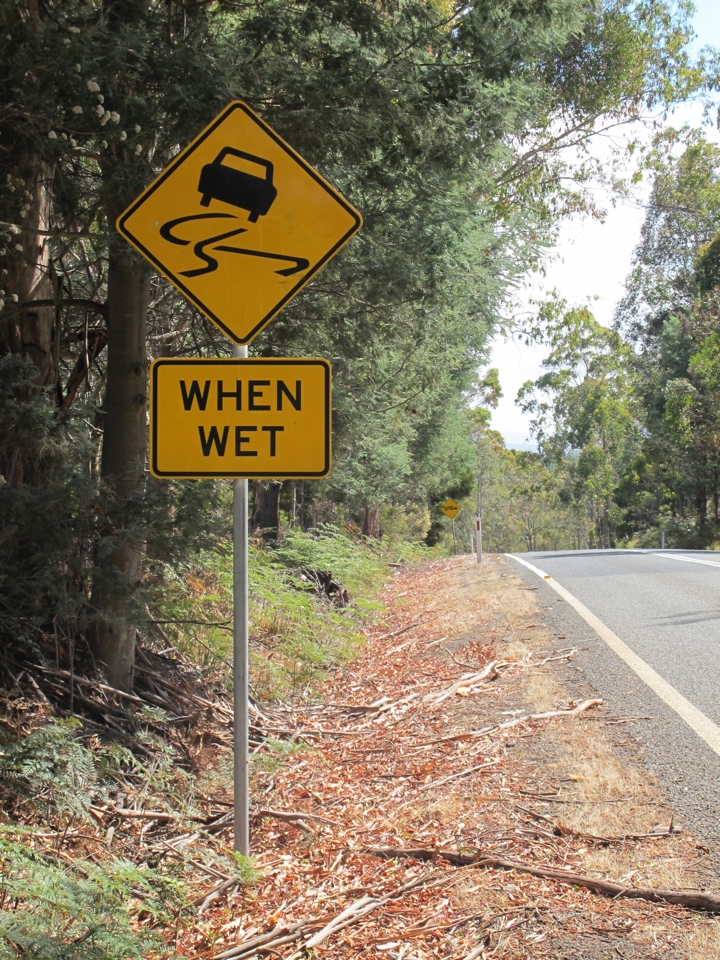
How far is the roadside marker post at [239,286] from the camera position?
4.14 meters

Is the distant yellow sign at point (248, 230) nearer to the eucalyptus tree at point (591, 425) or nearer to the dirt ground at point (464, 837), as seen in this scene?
the dirt ground at point (464, 837)

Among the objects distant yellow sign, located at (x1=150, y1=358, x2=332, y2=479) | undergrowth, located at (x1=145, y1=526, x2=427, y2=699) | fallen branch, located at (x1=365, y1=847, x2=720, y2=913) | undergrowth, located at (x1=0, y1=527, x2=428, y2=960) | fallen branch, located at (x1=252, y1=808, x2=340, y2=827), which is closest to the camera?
undergrowth, located at (x1=0, y1=527, x2=428, y2=960)

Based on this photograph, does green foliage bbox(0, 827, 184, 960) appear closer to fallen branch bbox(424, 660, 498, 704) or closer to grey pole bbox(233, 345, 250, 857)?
grey pole bbox(233, 345, 250, 857)

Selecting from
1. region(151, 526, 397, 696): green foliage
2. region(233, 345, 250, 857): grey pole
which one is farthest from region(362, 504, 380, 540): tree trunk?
region(233, 345, 250, 857): grey pole

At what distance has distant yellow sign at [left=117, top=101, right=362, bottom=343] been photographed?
14.0 feet

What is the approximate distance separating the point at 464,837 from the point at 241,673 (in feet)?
4.43

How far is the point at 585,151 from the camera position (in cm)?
1477

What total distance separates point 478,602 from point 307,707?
6326 mm

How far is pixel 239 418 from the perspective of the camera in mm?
4156

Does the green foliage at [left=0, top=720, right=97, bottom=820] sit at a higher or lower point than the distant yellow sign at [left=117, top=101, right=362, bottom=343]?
lower

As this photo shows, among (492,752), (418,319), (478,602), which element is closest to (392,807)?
(492,752)

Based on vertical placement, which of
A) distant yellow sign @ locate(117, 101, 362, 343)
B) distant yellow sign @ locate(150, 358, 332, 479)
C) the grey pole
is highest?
distant yellow sign @ locate(117, 101, 362, 343)

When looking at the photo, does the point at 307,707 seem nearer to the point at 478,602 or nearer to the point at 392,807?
the point at 392,807

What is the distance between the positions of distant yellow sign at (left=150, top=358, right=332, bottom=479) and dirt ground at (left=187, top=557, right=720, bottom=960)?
71.5 inches
